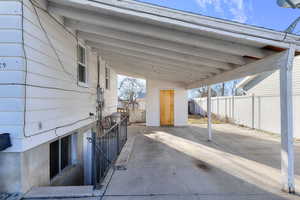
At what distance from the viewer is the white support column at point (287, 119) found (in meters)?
3.01

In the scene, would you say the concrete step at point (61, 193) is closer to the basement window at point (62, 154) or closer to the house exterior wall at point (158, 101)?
the basement window at point (62, 154)

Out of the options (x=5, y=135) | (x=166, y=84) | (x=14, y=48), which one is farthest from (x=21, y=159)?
(x=166, y=84)

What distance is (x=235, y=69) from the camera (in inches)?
188

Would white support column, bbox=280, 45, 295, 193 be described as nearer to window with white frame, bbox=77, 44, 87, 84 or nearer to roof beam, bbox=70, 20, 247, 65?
roof beam, bbox=70, 20, 247, 65

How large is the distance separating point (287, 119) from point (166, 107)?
8.52 metres

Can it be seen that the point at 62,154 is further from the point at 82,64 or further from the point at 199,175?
the point at 199,175

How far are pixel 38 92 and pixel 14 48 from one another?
71cm

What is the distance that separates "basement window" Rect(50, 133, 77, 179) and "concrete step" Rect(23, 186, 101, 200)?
948mm

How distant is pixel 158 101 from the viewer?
1130 cm

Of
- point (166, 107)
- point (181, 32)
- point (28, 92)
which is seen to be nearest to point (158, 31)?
point (181, 32)

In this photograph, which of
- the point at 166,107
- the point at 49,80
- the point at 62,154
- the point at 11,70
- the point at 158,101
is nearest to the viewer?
the point at 11,70

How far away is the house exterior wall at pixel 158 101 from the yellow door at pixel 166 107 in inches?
8.3

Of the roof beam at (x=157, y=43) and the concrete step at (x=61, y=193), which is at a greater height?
the roof beam at (x=157, y=43)

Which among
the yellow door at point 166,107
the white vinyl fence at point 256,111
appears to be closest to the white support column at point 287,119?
the white vinyl fence at point 256,111
